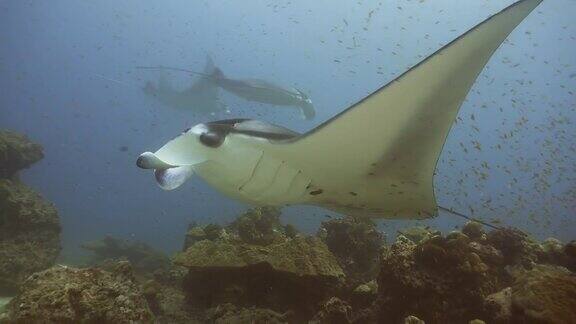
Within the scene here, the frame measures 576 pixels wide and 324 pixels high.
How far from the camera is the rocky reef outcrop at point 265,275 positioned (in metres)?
4.14

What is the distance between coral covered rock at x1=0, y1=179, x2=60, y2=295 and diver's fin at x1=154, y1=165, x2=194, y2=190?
608 cm

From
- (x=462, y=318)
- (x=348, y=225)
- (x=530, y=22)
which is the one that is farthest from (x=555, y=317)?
(x=530, y=22)

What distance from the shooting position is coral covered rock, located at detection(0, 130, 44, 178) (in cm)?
855

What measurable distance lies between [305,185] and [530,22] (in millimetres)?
41901

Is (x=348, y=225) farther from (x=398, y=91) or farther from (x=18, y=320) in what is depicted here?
(x=18, y=320)

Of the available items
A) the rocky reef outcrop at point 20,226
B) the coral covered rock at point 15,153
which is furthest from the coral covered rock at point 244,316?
the coral covered rock at point 15,153

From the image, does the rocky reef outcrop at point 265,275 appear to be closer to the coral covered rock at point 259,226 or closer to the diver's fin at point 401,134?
the diver's fin at point 401,134

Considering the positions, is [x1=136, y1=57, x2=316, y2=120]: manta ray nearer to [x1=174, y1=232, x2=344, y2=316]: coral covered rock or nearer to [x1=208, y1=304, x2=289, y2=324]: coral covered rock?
[x1=174, y1=232, x2=344, y2=316]: coral covered rock

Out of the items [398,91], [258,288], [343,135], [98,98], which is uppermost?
[398,91]

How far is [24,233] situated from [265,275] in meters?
6.44

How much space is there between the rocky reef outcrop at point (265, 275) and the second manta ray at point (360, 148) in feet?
3.93

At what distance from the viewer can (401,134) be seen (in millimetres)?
2680

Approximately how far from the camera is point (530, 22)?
3494cm

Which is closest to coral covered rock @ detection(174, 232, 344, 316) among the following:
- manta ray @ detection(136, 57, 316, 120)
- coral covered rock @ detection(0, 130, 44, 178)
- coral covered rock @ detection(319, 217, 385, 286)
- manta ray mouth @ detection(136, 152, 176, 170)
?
coral covered rock @ detection(319, 217, 385, 286)
